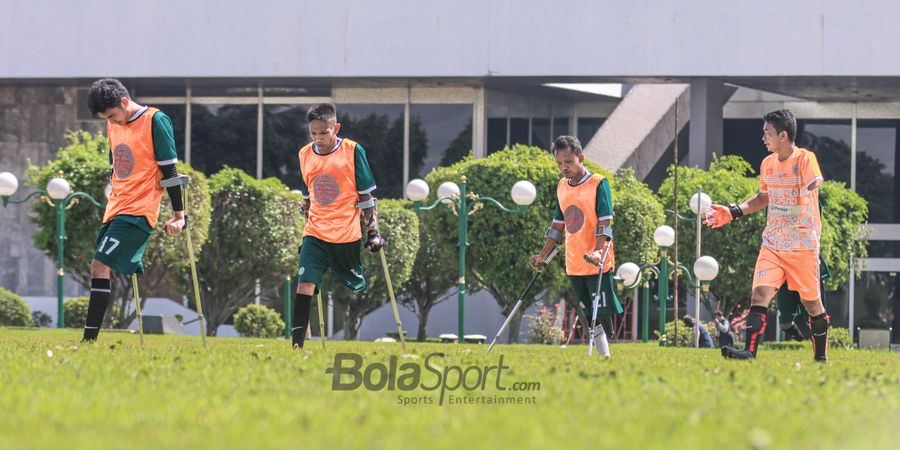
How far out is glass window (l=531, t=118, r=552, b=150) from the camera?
4716 centimetres

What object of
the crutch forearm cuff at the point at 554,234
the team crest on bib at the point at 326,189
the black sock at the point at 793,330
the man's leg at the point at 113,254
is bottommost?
the black sock at the point at 793,330

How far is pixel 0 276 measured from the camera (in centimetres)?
4753

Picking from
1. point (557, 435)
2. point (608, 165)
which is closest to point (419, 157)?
point (608, 165)

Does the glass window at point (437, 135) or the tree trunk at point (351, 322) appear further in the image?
the glass window at point (437, 135)

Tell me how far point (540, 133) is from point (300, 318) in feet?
113

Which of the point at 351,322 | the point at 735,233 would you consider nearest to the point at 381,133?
the point at 351,322

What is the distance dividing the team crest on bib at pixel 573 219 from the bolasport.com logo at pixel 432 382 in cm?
343

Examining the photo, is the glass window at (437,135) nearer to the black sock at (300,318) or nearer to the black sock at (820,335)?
the black sock at (300,318)

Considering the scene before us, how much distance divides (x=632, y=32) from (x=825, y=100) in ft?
28.3

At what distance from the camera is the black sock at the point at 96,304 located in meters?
12.6

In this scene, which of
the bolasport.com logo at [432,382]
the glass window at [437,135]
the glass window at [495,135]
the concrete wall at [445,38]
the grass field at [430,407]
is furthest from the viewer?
the glass window at [495,135]

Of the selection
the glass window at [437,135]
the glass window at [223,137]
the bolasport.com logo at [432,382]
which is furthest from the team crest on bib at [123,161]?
the glass window at [223,137]

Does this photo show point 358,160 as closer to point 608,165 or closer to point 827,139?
point 608,165

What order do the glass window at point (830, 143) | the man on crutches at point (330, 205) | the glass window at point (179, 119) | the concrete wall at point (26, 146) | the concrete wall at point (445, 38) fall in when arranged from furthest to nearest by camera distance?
the glass window at point (830, 143), the glass window at point (179, 119), the concrete wall at point (26, 146), the concrete wall at point (445, 38), the man on crutches at point (330, 205)
